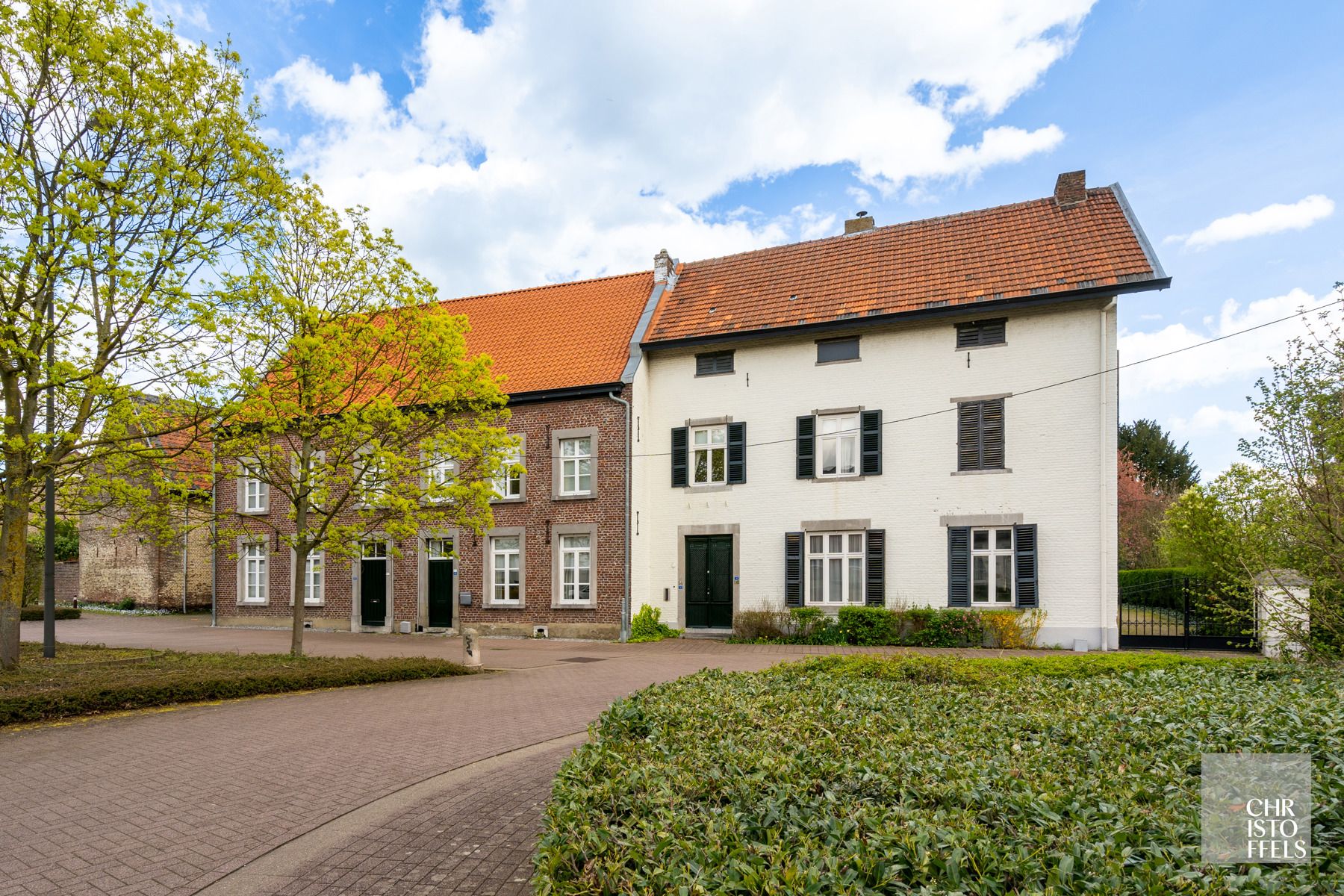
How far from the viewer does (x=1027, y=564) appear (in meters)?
18.3

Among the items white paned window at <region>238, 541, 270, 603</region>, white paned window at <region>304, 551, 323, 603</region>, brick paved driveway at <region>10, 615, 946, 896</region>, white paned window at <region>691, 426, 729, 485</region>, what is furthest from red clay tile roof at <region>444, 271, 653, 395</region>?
brick paved driveway at <region>10, 615, 946, 896</region>

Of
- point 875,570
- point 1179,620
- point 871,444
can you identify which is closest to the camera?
point 1179,620

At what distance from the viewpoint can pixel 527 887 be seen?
4371 millimetres

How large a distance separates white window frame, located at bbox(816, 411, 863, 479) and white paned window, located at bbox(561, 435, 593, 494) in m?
5.97

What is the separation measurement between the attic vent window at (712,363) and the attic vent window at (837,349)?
2398 millimetres

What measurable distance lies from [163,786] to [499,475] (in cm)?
1043

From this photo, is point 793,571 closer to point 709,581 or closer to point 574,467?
point 709,581

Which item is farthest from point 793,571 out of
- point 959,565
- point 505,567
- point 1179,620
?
point 1179,620

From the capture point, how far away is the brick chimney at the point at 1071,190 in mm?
20922

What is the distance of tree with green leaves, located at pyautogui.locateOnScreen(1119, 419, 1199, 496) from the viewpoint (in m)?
46.3

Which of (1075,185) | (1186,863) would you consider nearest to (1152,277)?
(1075,185)

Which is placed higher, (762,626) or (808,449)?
(808,449)

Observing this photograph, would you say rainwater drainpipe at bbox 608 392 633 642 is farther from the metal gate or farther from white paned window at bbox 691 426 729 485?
the metal gate

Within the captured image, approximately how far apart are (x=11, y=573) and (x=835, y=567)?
51.6 ft
